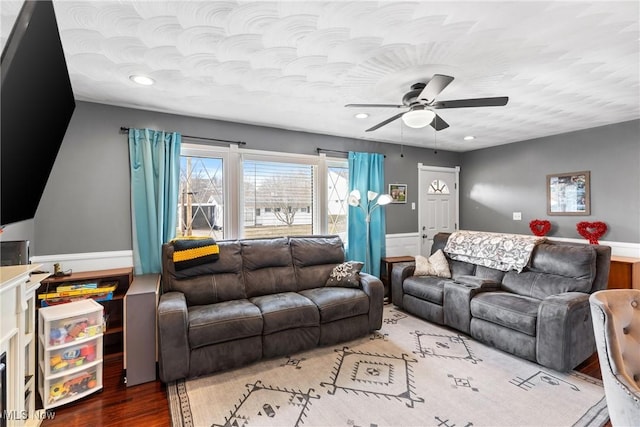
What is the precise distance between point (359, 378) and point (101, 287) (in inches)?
94.6

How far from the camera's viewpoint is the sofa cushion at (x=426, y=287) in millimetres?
3506

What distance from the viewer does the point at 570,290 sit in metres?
2.91

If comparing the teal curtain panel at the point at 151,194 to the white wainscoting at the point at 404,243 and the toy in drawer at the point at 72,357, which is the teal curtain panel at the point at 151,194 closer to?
the toy in drawer at the point at 72,357

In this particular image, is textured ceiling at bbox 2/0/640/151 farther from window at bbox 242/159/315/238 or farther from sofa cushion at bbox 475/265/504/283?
sofa cushion at bbox 475/265/504/283

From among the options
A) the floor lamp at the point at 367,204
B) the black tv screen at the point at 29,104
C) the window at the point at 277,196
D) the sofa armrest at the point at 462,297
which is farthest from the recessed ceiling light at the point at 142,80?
the sofa armrest at the point at 462,297

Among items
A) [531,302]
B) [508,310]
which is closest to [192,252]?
[508,310]

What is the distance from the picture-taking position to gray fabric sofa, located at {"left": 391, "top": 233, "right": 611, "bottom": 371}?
2518 mm

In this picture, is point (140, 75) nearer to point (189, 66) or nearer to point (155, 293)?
point (189, 66)

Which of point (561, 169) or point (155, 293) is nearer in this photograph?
point (155, 293)

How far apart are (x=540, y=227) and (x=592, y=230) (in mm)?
609

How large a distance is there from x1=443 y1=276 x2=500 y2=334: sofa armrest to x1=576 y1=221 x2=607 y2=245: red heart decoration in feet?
5.87

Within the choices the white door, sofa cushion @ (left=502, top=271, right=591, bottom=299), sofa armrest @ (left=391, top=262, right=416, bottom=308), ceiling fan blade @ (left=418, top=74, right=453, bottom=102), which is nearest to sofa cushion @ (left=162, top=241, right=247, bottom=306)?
sofa armrest @ (left=391, top=262, right=416, bottom=308)

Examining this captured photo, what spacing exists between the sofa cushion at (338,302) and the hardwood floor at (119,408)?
1441 mm

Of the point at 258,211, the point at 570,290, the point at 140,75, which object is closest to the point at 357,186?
the point at 258,211
